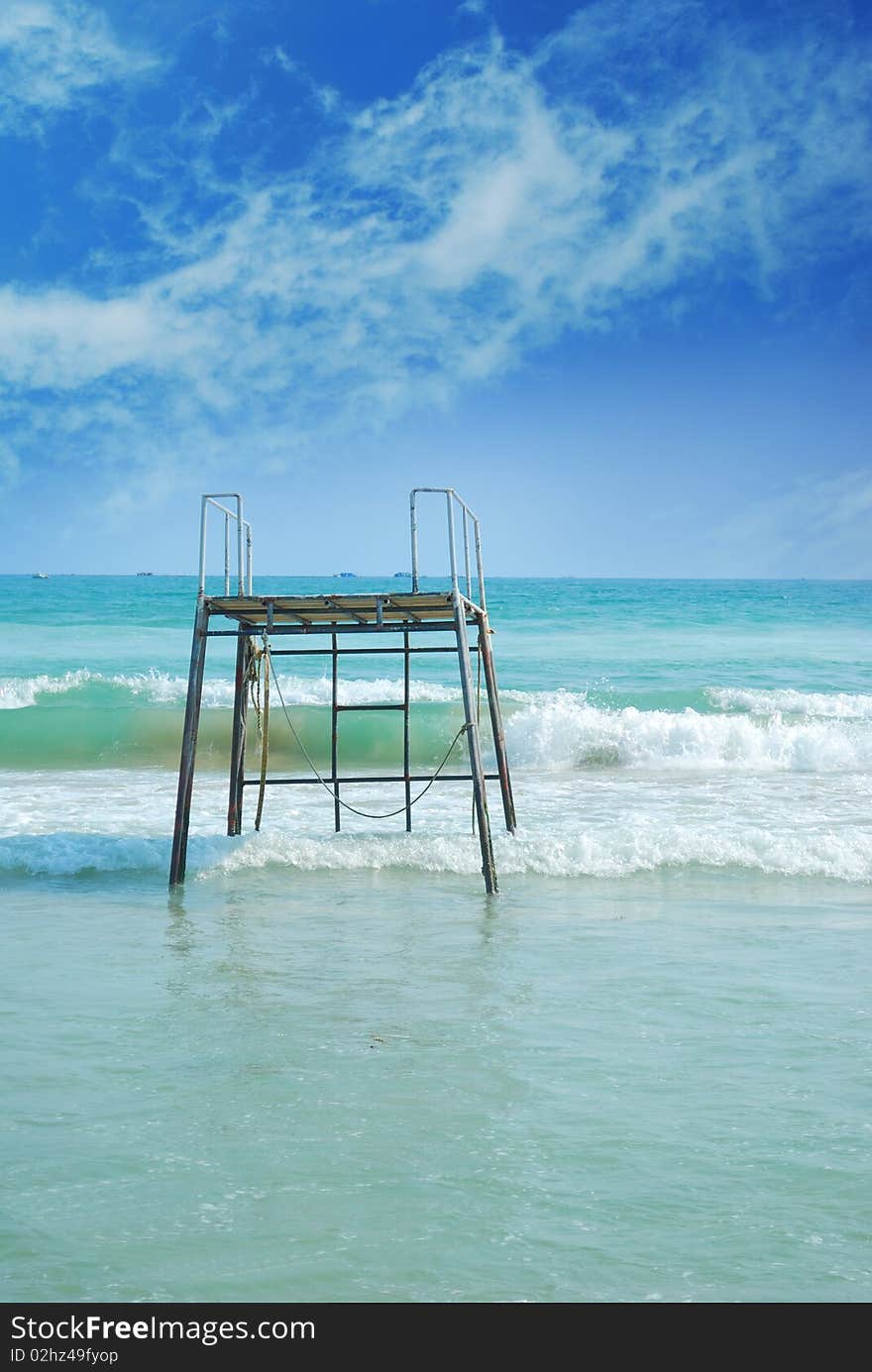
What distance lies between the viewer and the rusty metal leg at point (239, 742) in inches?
474

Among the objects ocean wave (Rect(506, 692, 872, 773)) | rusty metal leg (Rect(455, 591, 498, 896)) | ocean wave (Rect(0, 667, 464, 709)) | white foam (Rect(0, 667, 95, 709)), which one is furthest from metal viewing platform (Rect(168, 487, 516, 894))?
white foam (Rect(0, 667, 95, 709))

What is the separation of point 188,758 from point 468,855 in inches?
112

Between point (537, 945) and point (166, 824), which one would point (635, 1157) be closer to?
point (537, 945)

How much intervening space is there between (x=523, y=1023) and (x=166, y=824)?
8.02 meters

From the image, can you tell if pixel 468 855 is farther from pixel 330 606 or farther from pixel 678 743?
pixel 678 743

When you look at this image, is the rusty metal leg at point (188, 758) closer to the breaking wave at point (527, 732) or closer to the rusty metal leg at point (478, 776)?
the rusty metal leg at point (478, 776)

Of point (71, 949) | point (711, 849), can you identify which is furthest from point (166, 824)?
point (711, 849)

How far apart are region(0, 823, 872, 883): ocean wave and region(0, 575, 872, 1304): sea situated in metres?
0.05

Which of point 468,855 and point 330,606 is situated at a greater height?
→ point 330,606

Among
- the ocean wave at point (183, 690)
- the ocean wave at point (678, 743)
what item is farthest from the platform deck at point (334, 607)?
the ocean wave at point (183, 690)

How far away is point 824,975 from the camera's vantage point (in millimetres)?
7191

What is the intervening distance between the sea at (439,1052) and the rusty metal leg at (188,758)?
37 centimetres

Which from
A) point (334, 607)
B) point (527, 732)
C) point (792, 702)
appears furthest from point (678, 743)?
point (334, 607)

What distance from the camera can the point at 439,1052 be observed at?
588 cm
